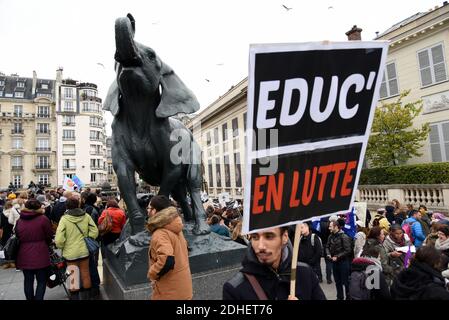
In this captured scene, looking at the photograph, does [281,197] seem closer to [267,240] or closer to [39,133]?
[267,240]

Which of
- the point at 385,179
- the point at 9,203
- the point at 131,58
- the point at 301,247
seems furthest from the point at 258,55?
the point at 385,179

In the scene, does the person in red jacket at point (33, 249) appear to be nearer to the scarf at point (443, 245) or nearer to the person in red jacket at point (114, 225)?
the person in red jacket at point (114, 225)

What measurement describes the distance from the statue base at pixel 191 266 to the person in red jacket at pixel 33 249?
3.31ft

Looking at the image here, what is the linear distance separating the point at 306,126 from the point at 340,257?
429 centimetres

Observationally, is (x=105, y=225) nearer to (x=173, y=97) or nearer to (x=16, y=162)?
(x=173, y=97)

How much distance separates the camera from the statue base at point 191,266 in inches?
123

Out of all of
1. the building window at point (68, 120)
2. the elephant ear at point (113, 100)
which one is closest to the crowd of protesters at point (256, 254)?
the elephant ear at point (113, 100)

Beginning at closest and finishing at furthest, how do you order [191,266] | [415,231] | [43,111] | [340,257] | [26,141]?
[191,266] < [340,257] < [415,231] < [26,141] < [43,111]

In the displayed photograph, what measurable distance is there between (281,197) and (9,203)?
790 centimetres

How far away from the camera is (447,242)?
177 inches

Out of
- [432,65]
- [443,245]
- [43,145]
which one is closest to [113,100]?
[443,245]

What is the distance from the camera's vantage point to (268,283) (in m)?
1.81

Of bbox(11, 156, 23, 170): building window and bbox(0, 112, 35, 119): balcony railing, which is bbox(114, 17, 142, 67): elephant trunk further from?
bbox(0, 112, 35, 119): balcony railing

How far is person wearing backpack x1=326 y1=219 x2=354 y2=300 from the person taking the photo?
17.8 feet
